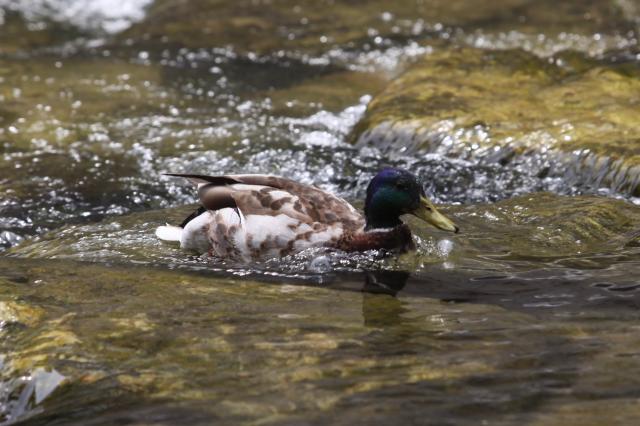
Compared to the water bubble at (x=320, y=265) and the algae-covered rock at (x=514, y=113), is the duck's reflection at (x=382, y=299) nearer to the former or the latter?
the water bubble at (x=320, y=265)

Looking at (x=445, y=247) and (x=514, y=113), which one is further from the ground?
(x=514, y=113)

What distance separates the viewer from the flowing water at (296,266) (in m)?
4.16

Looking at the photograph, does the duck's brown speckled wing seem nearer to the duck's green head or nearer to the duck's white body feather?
the duck's white body feather

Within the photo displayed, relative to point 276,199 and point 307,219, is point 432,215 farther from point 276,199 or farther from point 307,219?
point 276,199

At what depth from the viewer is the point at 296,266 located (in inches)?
246

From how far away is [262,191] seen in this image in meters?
6.57

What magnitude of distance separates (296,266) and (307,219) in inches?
12.9

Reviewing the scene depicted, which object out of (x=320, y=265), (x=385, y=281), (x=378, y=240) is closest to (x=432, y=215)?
(x=378, y=240)

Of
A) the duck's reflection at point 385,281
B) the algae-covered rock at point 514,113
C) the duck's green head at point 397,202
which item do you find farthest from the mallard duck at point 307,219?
the algae-covered rock at point 514,113

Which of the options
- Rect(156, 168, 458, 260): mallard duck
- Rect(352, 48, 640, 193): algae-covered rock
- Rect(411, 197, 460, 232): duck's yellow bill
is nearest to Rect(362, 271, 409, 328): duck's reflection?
Rect(156, 168, 458, 260): mallard duck

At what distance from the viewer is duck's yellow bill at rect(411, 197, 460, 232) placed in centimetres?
632

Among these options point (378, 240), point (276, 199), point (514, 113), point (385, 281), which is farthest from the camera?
point (514, 113)

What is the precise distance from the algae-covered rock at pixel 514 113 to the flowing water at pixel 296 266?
82 mm

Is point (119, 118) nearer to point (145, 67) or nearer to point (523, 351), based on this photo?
point (145, 67)
